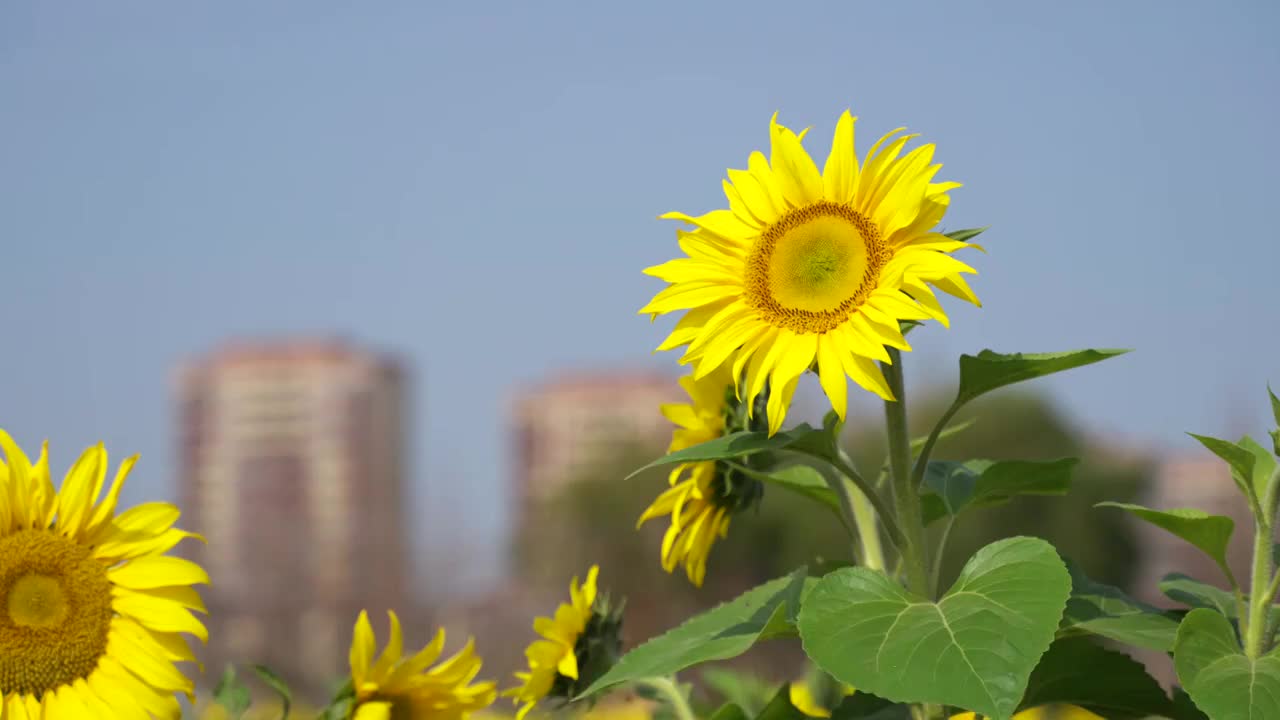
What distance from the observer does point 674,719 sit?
2.28 meters

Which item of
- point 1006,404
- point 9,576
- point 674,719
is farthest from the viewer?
point 1006,404

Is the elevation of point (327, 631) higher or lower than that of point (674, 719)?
lower

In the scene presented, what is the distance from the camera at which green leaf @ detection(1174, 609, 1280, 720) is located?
1.42 metres

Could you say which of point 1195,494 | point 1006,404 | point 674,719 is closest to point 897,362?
point 674,719

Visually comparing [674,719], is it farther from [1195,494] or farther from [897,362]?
[1195,494]

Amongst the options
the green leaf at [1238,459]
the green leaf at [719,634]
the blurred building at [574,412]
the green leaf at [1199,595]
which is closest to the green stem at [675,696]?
the green leaf at [719,634]

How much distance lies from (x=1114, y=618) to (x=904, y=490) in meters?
0.27

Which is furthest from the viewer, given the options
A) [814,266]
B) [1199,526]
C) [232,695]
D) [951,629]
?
[232,695]

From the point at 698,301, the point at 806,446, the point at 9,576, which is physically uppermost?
the point at 698,301

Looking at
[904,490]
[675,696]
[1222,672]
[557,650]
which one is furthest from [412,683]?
[1222,672]

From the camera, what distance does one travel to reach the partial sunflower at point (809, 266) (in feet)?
4.87

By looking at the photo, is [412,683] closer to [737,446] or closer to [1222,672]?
[737,446]

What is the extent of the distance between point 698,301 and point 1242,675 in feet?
2.17

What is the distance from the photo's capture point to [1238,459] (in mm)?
1584
